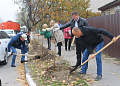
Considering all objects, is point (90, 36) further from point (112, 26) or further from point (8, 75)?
point (112, 26)

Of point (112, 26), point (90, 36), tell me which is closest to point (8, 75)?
point (90, 36)

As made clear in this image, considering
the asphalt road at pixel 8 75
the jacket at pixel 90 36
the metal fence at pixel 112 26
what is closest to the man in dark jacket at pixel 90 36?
the jacket at pixel 90 36

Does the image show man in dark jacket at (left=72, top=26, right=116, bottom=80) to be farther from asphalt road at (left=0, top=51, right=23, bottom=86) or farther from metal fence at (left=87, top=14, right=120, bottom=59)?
metal fence at (left=87, top=14, right=120, bottom=59)

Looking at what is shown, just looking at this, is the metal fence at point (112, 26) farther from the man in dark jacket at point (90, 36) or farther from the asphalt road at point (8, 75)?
the asphalt road at point (8, 75)

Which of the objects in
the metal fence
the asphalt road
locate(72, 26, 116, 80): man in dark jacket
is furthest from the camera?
the metal fence

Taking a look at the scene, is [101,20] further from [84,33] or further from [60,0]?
[60,0]

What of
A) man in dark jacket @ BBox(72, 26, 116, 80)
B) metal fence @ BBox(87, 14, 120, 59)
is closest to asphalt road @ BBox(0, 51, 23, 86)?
man in dark jacket @ BBox(72, 26, 116, 80)

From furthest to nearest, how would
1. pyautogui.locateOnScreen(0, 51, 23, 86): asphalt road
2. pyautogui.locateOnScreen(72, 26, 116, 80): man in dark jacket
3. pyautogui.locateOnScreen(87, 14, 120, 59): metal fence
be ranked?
pyautogui.locateOnScreen(87, 14, 120, 59): metal fence
pyautogui.locateOnScreen(0, 51, 23, 86): asphalt road
pyautogui.locateOnScreen(72, 26, 116, 80): man in dark jacket

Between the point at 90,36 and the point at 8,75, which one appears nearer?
the point at 90,36

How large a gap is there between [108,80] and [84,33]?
1581 mm

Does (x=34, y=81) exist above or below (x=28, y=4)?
below

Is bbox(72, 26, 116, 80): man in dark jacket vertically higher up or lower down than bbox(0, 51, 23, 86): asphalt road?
higher up

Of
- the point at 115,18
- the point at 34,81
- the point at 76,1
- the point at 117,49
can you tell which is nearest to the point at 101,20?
the point at 115,18

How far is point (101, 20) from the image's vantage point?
1036cm
